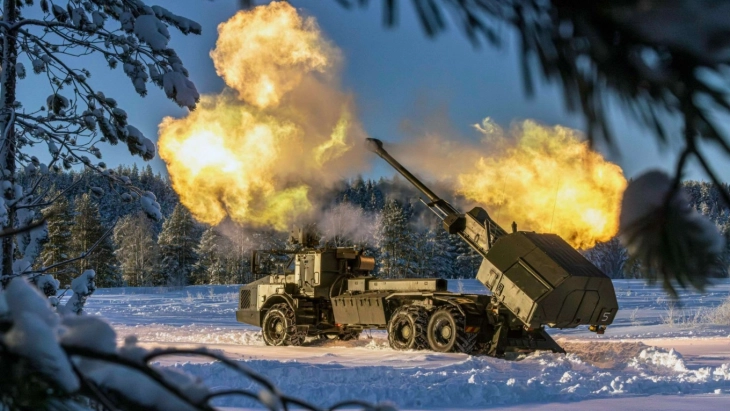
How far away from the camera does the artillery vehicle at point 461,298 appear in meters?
13.3

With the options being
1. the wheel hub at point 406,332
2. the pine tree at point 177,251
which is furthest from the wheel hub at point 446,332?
the pine tree at point 177,251

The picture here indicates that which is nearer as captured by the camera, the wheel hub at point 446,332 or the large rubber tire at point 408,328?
the wheel hub at point 446,332

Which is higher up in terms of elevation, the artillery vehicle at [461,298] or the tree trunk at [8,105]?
the tree trunk at [8,105]

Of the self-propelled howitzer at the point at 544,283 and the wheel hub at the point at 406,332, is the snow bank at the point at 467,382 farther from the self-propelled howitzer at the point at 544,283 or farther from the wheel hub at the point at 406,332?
the wheel hub at the point at 406,332

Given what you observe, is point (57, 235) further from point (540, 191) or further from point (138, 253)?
point (138, 253)

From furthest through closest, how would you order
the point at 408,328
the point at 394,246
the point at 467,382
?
the point at 394,246 → the point at 408,328 → the point at 467,382

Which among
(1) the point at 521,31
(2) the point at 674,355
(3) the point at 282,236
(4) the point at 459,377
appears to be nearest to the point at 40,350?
(1) the point at 521,31

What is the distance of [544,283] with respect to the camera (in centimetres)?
1306

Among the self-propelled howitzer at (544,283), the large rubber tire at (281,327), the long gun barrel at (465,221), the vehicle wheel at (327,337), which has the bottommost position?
the vehicle wheel at (327,337)

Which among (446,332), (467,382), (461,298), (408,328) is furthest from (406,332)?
(467,382)

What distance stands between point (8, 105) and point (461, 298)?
980 centimetres

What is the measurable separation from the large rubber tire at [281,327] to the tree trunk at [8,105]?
1076 cm

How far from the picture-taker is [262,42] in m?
22.6

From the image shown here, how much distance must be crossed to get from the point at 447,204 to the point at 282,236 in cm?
4706
